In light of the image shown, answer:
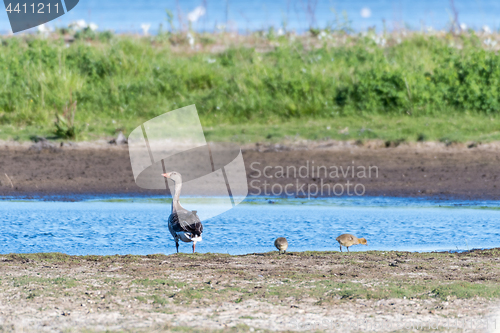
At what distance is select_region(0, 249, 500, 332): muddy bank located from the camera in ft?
13.6

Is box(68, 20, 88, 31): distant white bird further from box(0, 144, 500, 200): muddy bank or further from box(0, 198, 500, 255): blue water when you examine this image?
box(0, 198, 500, 255): blue water

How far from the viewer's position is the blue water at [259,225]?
7.00 metres

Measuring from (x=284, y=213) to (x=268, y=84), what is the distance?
6236mm

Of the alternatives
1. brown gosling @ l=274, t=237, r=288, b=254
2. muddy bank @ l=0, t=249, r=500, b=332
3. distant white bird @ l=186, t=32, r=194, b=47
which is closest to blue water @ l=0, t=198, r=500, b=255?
brown gosling @ l=274, t=237, r=288, b=254

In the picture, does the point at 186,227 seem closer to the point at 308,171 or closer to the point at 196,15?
the point at 308,171

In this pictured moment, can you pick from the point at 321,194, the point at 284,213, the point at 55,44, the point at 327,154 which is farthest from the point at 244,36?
the point at 284,213

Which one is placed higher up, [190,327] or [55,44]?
[55,44]

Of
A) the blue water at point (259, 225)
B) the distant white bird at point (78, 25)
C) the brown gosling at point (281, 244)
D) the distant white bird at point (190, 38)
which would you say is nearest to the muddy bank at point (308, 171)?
the blue water at point (259, 225)

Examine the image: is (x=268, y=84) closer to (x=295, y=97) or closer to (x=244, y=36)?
(x=295, y=97)

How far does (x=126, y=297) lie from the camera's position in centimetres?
461

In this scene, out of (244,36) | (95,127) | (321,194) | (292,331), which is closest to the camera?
(292,331)

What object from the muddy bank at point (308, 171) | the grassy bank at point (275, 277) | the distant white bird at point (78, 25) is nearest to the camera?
the grassy bank at point (275, 277)

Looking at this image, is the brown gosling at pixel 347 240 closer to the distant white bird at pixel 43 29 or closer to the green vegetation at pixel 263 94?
the green vegetation at pixel 263 94

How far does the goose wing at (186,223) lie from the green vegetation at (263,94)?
20.5 ft
